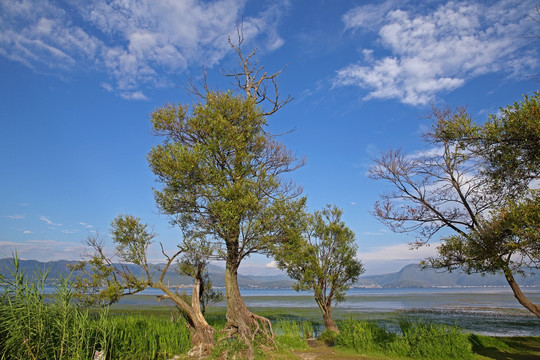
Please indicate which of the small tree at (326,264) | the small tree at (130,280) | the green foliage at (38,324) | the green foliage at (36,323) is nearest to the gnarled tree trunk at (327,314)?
the small tree at (326,264)

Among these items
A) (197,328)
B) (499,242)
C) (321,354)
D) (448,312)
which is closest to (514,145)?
(499,242)

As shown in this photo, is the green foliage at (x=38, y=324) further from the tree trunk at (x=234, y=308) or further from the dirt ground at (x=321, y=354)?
the dirt ground at (x=321, y=354)

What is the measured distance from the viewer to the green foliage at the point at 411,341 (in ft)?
41.6

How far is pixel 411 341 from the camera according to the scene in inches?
534

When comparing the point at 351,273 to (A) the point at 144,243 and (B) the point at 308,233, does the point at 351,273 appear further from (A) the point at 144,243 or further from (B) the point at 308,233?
(A) the point at 144,243

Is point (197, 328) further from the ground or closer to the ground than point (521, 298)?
closer to the ground

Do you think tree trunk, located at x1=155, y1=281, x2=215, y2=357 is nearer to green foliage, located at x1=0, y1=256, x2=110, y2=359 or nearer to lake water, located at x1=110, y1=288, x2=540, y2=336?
lake water, located at x1=110, y1=288, x2=540, y2=336

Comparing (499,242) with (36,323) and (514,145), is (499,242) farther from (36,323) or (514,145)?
(36,323)

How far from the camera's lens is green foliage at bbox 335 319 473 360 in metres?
12.7

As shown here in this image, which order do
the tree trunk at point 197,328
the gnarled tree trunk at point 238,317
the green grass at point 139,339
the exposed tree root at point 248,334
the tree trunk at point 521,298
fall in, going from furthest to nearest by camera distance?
the tree trunk at point 197,328
the gnarled tree trunk at point 238,317
the exposed tree root at point 248,334
the tree trunk at point 521,298
the green grass at point 139,339

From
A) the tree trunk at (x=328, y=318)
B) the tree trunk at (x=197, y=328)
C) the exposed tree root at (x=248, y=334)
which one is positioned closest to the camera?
the exposed tree root at (x=248, y=334)

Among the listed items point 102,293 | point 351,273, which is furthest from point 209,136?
point 351,273

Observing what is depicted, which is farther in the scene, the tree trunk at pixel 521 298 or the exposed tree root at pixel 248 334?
the exposed tree root at pixel 248 334

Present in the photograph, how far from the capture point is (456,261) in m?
12.9
